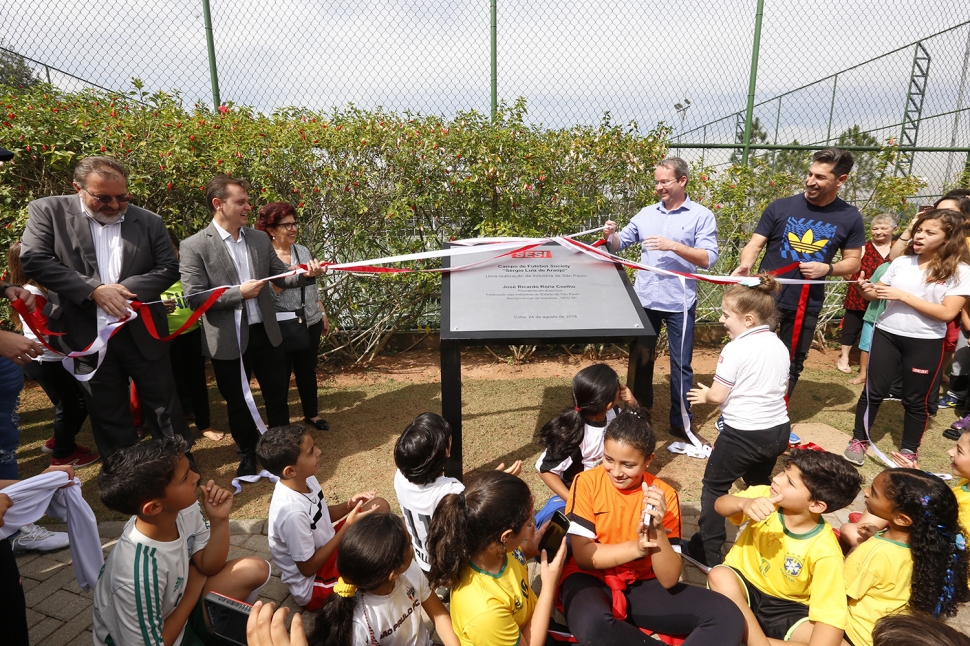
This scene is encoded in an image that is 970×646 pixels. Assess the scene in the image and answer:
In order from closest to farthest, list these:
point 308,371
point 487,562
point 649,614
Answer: point 487,562
point 649,614
point 308,371

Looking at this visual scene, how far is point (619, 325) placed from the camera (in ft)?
10.9

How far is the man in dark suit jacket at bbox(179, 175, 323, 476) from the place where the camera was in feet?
12.0

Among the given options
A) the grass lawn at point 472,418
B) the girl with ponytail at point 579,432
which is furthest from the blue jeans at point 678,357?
the girl with ponytail at point 579,432

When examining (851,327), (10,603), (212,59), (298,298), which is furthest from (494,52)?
(10,603)

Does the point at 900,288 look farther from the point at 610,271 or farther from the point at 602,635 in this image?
the point at 602,635

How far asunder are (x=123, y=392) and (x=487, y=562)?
283 centimetres

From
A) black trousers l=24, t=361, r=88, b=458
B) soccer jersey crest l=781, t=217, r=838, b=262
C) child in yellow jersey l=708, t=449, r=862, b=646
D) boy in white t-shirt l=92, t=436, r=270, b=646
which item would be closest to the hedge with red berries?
black trousers l=24, t=361, r=88, b=458

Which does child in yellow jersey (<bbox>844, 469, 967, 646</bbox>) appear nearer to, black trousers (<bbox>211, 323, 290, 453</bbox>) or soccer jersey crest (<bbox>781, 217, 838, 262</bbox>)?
soccer jersey crest (<bbox>781, 217, 838, 262</bbox>)

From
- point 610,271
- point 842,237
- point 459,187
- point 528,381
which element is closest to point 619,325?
point 610,271

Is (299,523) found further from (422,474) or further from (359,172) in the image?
(359,172)

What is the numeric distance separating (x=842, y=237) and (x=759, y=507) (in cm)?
275

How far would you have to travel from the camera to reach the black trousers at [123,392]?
344cm

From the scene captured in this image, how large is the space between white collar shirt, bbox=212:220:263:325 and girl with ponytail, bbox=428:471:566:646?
245 centimetres

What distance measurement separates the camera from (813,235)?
4.13m
